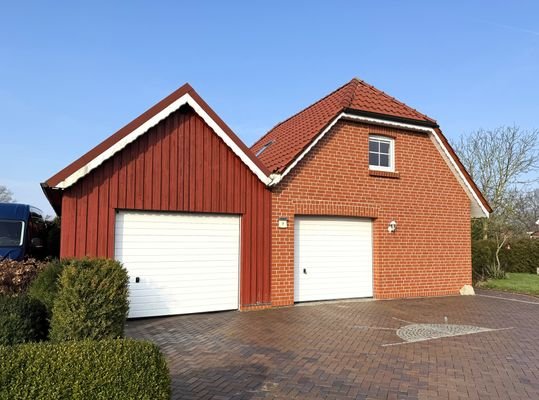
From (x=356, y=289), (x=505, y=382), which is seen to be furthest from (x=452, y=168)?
(x=505, y=382)

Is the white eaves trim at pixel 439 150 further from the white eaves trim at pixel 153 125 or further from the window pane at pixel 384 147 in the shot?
the white eaves trim at pixel 153 125

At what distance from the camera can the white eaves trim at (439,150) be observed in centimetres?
1170

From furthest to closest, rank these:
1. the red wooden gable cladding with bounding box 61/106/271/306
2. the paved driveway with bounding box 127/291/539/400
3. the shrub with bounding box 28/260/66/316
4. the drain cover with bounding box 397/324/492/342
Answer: the red wooden gable cladding with bounding box 61/106/271/306 → the drain cover with bounding box 397/324/492/342 → the shrub with bounding box 28/260/66/316 → the paved driveway with bounding box 127/291/539/400

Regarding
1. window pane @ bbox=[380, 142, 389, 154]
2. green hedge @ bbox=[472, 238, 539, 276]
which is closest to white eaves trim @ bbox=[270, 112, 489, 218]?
window pane @ bbox=[380, 142, 389, 154]

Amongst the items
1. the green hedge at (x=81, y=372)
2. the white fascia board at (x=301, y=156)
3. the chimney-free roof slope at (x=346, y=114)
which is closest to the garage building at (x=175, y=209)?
the white fascia board at (x=301, y=156)

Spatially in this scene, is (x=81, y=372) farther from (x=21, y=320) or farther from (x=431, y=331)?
(x=431, y=331)

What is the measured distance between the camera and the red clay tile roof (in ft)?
39.9

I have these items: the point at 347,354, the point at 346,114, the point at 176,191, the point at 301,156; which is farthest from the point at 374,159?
the point at 347,354

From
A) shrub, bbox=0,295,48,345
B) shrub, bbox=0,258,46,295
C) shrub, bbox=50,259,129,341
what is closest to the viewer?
shrub, bbox=0,295,48,345

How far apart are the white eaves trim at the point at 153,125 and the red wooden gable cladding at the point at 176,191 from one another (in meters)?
0.17

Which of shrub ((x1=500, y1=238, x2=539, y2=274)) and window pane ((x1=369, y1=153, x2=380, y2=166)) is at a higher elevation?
window pane ((x1=369, y1=153, x2=380, y2=166))

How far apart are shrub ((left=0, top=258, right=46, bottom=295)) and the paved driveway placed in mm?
2258

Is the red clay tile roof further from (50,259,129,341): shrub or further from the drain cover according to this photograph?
(50,259,129,341): shrub

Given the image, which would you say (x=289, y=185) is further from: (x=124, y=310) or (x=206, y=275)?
(x=124, y=310)
